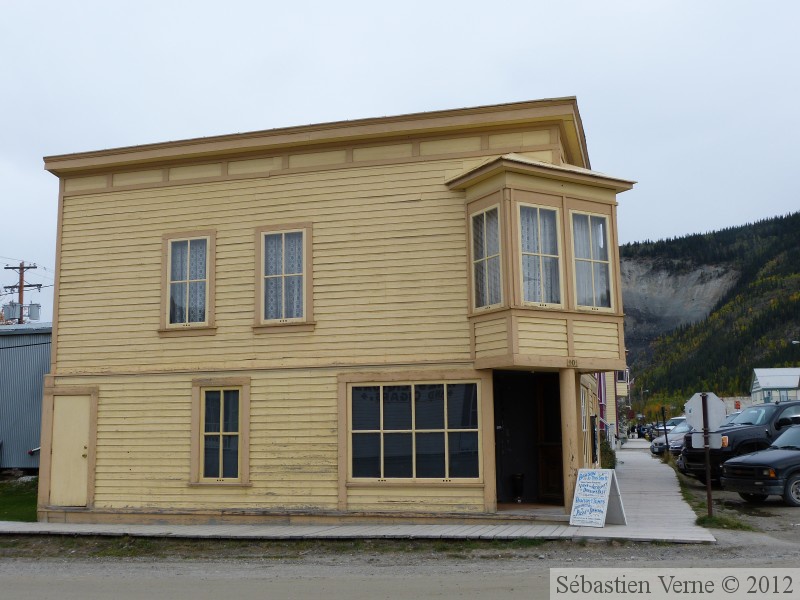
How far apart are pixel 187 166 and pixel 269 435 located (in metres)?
5.54

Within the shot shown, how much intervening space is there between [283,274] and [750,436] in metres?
11.8

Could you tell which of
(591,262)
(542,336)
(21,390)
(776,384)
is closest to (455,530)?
(542,336)

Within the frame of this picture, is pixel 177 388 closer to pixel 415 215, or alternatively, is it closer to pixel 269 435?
pixel 269 435

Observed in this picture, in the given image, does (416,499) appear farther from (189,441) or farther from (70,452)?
(70,452)

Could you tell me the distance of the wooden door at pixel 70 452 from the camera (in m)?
16.5

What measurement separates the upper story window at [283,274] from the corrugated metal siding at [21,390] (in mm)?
11837

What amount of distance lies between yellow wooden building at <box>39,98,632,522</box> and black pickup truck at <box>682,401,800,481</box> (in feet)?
14.4

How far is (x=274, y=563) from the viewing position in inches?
480

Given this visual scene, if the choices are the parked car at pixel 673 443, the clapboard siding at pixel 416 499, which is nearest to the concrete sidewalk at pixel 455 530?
the clapboard siding at pixel 416 499

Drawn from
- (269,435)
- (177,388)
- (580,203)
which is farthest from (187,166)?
(580,203)

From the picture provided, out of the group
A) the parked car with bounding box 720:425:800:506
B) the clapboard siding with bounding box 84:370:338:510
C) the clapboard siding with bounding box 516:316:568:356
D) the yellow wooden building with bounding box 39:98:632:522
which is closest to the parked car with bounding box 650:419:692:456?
the parked car with bounding box 720:425:800:506

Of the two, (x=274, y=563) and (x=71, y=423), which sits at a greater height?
(x=71, y=423)

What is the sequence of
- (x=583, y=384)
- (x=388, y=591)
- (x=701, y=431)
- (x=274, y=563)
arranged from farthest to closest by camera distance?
1. (x=583, y=384)
2. (x=701, y=431)
3. (x=274, y=563)
4. (x=388, y=591)

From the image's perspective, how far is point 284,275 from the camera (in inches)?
624
